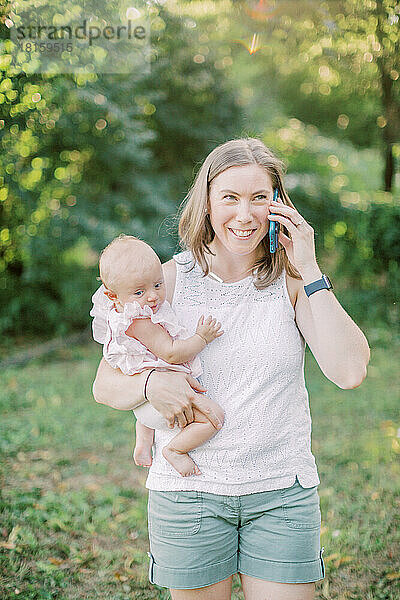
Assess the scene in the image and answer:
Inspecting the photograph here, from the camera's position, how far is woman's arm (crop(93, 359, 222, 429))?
1617 mm

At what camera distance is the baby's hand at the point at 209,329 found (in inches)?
65.1

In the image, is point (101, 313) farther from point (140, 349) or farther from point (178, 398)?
point (178, 398)

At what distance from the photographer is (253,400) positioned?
64.7 inches

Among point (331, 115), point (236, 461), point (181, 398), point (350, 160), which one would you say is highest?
point (331, 115)

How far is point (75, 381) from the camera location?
19.4 feet

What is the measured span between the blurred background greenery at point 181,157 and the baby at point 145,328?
163 inches

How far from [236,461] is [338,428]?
11.1 feet

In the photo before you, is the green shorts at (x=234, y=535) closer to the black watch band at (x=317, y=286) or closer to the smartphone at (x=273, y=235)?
the black watch band at (x=317, y=286)

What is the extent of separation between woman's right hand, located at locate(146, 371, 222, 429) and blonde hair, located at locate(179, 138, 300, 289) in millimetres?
299

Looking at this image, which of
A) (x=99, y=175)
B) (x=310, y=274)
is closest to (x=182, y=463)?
(x=310, y=274)

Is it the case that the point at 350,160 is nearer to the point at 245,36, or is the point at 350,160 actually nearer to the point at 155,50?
the point at 245,36

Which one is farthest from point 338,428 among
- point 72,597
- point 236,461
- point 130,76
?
point 130,76

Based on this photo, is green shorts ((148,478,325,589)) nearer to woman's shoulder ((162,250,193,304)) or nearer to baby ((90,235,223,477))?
baby ((90,235,223,477))

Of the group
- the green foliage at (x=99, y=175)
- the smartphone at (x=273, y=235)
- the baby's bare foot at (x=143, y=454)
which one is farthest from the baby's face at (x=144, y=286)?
the green foliage at (x=99, y=175)
